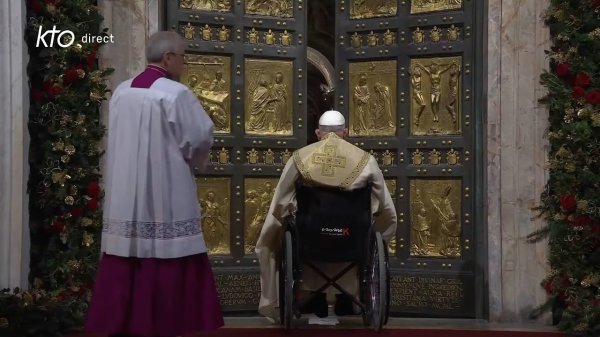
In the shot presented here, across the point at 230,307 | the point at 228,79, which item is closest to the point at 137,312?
the point at 230,307

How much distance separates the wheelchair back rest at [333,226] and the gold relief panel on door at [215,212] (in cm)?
176

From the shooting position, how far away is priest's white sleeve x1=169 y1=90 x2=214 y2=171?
556 centimetres

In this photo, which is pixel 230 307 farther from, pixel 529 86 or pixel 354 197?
pixel 529 86

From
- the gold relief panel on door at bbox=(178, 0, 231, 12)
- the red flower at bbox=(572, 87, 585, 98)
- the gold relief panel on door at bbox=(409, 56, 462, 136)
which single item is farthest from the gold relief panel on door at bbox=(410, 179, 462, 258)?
the gold relief panel on door at bbox=(178, 0, 231, 12)

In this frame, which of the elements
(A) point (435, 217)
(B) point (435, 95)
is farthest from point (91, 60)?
(A) point (435, 217)

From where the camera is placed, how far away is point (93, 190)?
7.54 m

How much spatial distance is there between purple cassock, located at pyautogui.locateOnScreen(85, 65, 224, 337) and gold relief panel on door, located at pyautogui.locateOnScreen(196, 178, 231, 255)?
2.87m

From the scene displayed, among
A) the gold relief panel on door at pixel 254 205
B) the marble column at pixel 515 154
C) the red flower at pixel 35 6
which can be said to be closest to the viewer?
the red flower at pixel 35 6

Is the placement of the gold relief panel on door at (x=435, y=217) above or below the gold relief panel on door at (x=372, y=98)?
below

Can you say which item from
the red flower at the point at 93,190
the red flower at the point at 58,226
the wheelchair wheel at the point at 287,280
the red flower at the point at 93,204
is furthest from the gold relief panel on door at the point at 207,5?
the wheelchair wheel at the point at 287,280

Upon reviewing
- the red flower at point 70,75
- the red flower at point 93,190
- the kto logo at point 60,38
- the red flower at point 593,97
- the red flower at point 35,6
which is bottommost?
→ the red flower at point 93,190

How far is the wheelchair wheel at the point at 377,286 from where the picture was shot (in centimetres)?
662

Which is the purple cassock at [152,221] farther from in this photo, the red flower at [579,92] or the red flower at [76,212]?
the red flower at [579,92]

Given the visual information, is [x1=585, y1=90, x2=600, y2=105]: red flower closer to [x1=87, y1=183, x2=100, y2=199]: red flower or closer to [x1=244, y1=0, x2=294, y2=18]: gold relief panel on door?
[x1=244, y1=0, x2=294, y2=18]: gold relief panel on door
